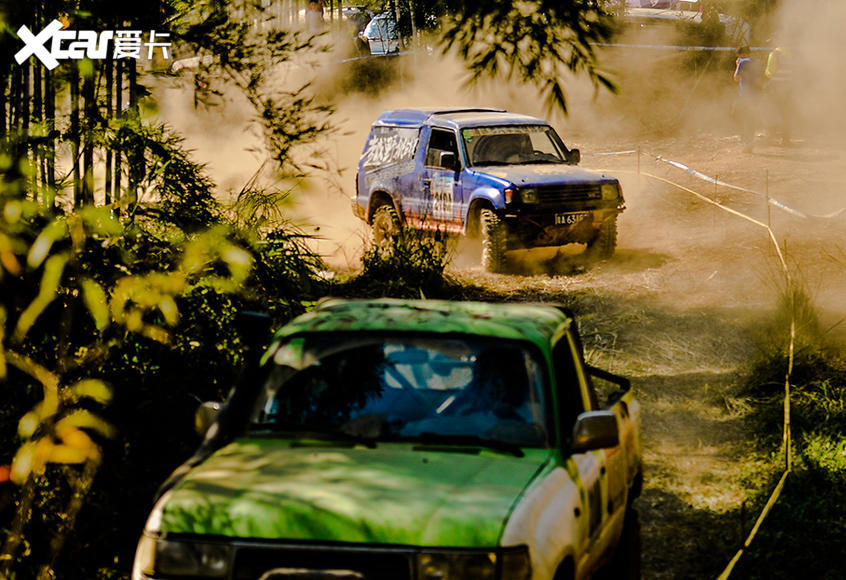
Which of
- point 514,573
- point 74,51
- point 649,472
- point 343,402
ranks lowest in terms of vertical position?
point 649,472

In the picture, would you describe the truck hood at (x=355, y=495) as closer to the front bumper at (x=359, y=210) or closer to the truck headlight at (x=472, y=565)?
the truck headlight at (x=472, y=565)

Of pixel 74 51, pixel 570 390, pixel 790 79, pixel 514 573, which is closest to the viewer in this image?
pixel 514 573

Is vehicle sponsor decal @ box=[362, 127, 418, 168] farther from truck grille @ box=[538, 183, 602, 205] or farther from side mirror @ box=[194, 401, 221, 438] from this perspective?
side mirror @ box=[194, 401, 221, 438]

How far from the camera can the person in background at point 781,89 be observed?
23514mm

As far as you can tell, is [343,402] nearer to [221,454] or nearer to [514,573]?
[221,454]

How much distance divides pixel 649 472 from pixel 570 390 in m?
3.38

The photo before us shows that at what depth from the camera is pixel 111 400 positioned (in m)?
6.74

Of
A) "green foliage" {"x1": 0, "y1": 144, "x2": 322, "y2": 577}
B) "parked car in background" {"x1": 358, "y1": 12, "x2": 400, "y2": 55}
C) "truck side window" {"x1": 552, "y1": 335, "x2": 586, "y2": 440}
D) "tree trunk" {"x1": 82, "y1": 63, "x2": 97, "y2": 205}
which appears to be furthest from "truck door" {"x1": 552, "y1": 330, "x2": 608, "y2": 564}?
"parked car in background" {"x1": 358, "y1": 12, "x2": 400, "y2": 55}

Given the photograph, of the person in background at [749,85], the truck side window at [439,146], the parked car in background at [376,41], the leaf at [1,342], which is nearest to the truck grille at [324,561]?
the leaf at [1,342]

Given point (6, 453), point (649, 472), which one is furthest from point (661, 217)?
point (6, 453)

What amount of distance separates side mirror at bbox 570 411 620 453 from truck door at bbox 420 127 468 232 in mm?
10736

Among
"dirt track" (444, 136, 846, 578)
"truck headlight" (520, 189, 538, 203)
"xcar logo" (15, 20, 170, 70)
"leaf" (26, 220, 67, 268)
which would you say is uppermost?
"xcar logo" (15, 20, 170, 70)

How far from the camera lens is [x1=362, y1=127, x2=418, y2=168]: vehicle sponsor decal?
16297 mm

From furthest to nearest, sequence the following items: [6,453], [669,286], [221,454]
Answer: [669,286]
[6,453]
[221,454]
